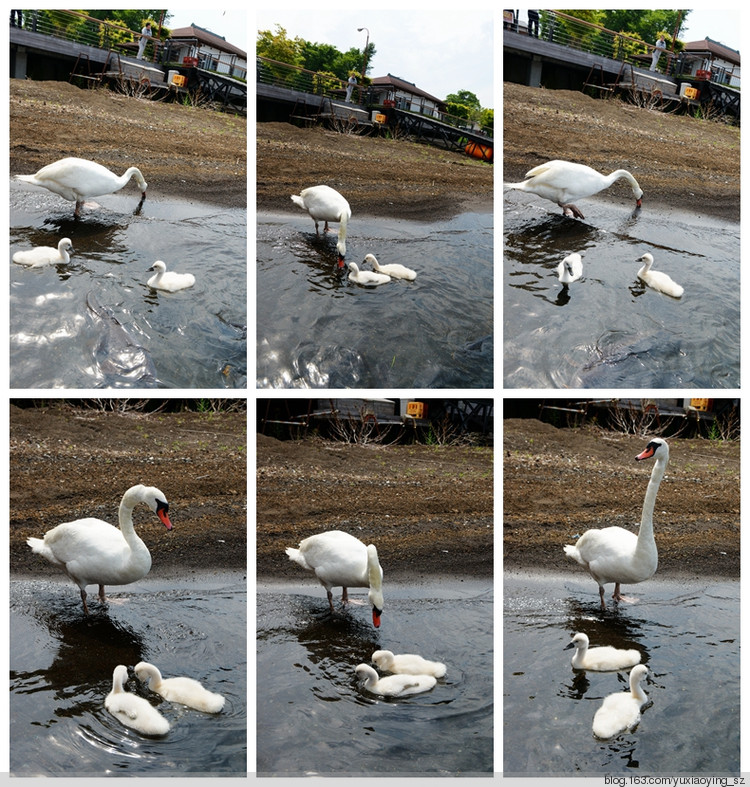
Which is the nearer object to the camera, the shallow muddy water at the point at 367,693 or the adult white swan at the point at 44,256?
the shallow muddy water at the point at 367,693

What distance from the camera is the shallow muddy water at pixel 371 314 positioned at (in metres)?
4.65

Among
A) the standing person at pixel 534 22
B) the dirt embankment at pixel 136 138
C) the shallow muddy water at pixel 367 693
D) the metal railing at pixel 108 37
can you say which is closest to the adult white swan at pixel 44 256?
the dirt embankment at pixel 136 138

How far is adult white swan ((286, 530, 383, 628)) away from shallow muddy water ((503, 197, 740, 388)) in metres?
1.24

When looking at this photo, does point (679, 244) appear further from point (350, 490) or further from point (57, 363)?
point (57, 363)

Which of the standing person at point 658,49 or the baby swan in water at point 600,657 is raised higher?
the standing person at point 658,49

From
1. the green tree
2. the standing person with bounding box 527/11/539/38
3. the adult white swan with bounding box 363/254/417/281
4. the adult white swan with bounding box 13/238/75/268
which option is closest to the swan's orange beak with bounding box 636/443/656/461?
the adult white swan with bounding box 363/254/417/281

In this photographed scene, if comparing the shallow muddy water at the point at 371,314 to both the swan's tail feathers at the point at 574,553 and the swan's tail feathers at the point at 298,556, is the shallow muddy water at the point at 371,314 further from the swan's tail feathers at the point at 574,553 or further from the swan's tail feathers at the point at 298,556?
the swan's tail feathers at the point at 574,553

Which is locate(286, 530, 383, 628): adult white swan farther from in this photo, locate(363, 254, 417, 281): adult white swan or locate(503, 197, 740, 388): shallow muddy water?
locate(363, 254, 417, 281): adult white swan

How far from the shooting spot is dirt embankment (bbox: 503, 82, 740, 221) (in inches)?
191

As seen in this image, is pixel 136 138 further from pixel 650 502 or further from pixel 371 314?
pixel 650 502

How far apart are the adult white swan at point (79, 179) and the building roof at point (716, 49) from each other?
132 inches

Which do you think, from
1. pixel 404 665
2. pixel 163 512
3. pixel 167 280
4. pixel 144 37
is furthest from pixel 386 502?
pixel 144 37

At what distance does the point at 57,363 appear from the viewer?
4539 millimetres

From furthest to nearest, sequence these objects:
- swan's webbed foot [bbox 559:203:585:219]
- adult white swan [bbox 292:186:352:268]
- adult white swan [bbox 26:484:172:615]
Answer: swan's webbed foot [bbox 559:203:585:219]
adult white swan [bbox 292:186:352:268]
adult white swan [bbox 26:484:172:615]
